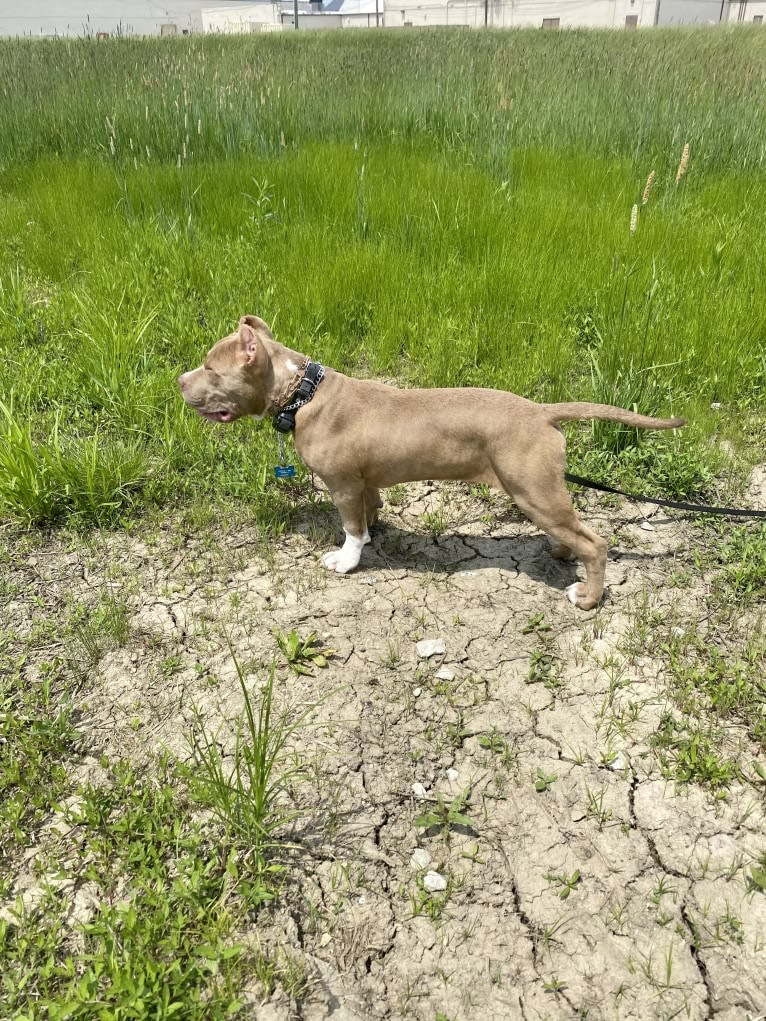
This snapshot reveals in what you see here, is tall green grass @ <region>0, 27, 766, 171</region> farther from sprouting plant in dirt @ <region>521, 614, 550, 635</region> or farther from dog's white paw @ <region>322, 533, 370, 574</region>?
sprouting plant in dirt @ <region>521, 614, 550, 635</region>

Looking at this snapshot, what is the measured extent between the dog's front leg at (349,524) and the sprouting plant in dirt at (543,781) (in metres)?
1.36

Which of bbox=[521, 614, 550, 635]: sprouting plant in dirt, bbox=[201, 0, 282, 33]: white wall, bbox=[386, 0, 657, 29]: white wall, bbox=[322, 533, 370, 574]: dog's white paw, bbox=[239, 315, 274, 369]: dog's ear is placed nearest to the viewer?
bbox=[239, 315, 274, 369]: dog's ear

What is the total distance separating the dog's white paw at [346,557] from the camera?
133 inches

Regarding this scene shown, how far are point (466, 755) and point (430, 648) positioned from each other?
1.80ft

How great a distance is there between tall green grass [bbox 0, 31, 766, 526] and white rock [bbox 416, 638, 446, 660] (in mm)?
1151

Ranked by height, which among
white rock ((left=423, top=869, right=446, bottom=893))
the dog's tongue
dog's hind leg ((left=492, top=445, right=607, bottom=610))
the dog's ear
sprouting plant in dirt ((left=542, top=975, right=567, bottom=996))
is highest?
the dog's ear

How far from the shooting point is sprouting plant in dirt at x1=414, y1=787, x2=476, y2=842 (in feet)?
7.36

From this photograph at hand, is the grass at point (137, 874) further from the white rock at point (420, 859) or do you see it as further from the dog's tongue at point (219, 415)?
the dog's tongue at point (219, 415)

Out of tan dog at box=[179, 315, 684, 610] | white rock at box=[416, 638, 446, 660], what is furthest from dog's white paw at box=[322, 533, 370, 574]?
white rock at box=[416, 638, 446, 660]

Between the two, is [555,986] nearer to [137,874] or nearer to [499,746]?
[499,746]

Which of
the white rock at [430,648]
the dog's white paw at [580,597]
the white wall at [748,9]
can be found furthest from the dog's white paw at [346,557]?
the white wall at [748,9]

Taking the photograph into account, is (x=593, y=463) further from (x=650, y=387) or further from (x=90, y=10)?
(x=90, y=10)

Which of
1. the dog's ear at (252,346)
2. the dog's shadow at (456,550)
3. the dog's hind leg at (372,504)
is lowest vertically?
the dog's shadow at (456,550)

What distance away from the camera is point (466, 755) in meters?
2.52
